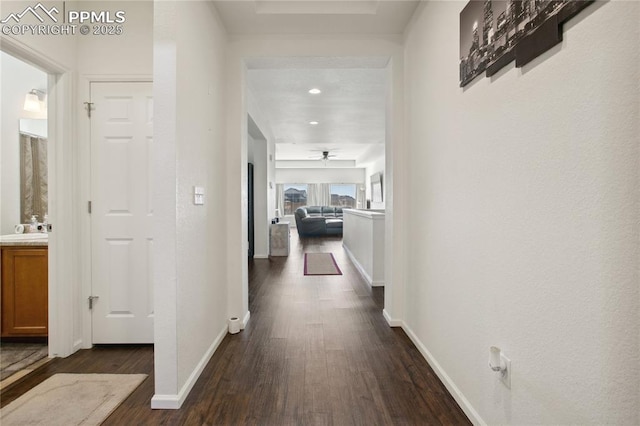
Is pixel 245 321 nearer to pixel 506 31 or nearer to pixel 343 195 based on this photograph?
pixel 506 31

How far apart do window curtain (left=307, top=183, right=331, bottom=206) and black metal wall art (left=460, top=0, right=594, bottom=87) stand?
11.9m

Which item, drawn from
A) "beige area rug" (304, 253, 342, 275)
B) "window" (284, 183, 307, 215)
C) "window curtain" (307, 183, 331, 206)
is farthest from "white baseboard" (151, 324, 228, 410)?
A: "window" (284, 183, 307, 215)

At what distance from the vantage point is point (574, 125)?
958 mm

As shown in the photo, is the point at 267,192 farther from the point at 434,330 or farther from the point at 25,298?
the point at 434,330

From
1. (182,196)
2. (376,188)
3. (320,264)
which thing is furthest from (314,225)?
(182,196)

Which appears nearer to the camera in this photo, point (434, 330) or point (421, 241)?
point (434, 330)

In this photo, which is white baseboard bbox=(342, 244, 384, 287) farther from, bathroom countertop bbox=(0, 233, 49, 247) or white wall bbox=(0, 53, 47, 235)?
white wall bbox=(0, 53, 47, 235)

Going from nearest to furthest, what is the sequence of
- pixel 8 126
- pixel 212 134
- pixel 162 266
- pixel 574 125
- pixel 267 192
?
1. pixel 574 125
2. pixel 162 266
3. pixel 212 134
4. pixel 8 126
5. pixel 267 192

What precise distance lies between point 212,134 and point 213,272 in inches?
41.4

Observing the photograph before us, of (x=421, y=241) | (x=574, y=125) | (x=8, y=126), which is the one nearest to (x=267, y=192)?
(x=8, y=126)

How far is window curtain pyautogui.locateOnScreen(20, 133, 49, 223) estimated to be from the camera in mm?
2998

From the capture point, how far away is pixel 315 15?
8.27ft

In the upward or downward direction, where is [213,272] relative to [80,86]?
downward
